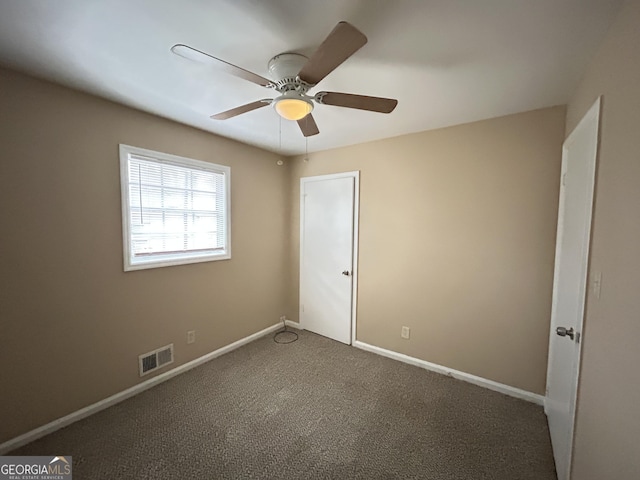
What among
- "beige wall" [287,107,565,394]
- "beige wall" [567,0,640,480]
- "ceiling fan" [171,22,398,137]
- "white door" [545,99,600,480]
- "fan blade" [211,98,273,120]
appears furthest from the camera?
"beige wall" [287,107,565,394]

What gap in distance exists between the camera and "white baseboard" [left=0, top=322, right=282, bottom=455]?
1.68 metres

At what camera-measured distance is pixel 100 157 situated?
199 cm

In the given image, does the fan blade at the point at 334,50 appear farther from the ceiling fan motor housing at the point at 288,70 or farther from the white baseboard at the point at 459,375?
the white baseboard at the point at 459,375

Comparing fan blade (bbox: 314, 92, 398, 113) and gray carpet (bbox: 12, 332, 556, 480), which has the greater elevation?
fan blade (bbox: 314, 92, 398, 113)

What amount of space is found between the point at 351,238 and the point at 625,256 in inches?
89.7

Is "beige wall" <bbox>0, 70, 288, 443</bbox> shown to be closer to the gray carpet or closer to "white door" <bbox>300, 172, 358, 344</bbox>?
the gray carpet

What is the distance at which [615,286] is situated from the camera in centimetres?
102

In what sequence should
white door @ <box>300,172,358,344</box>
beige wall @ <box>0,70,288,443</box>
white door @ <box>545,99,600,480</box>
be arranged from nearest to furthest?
white door @ <box>545,99,600,480</box>
beige wall @ <box>0,70,288,443</box>
white door @ <box>300,172,358,344</box>

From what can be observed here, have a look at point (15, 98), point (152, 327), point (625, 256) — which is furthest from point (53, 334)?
point (625, 256)

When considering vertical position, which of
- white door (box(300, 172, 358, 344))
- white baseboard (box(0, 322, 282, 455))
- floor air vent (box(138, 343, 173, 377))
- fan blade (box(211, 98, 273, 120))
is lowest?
white baseboard (box(0, 322, 282, 455))

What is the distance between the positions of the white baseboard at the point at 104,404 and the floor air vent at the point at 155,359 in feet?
0.30

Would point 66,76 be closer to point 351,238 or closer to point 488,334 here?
point 351,238

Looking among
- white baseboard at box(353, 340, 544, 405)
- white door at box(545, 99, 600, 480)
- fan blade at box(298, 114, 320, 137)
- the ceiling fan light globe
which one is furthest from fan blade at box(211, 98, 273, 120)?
white baseboard at box(353, 340, 544, 405)

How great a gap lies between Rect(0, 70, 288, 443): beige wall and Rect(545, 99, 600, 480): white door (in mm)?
2882
